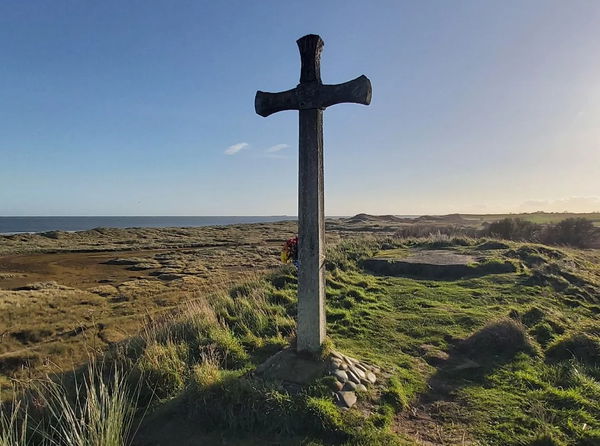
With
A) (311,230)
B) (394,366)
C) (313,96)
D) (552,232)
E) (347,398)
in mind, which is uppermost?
(313,96)

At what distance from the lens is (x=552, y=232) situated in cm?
2978

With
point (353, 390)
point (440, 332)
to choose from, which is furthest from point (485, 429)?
point (440, 332)

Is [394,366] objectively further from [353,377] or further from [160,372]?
[160,372]

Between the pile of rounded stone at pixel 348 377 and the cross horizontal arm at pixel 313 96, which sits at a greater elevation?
the cross horizontal arm at pixel 313 96

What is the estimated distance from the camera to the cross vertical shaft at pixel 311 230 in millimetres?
5059

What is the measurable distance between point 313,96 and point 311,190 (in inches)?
51.7

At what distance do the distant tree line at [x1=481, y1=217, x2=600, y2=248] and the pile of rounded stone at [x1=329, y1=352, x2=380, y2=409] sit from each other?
1034 inches

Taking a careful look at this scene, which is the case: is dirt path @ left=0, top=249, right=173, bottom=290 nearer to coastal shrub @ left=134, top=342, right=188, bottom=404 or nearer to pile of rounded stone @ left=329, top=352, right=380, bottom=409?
coastal shrub @ left=134, top=342, right=188, bottom=404

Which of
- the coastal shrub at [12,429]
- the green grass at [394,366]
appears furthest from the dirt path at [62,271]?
the coastal shrub at [12,429]

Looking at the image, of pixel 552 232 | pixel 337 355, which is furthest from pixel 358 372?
pixel 552 232

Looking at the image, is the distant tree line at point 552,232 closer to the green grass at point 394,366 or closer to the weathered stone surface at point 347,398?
the green grass at point 394,366

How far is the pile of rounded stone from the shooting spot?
14.5 ft

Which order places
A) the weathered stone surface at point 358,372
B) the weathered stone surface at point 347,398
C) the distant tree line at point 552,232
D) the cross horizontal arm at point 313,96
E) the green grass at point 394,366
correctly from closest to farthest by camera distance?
the green grass at point 394,366, the weathered stone surface at point 347,398, the cross horizontal arm at point 313,96, the weathered stone surface at point 358,372, the distant tree line at point 552,232

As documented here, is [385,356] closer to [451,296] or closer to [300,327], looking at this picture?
[300,327]
